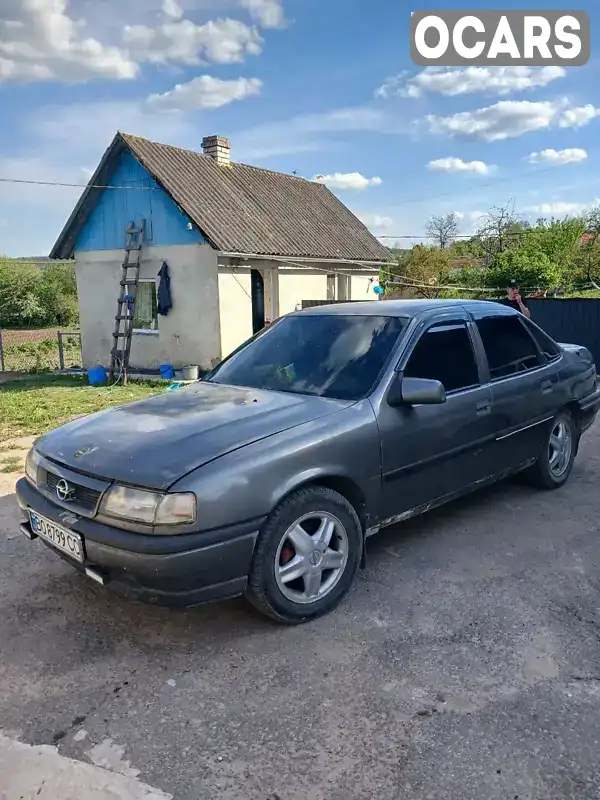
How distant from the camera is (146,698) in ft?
8.70

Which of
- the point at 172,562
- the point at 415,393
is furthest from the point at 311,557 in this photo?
the point at 415,393

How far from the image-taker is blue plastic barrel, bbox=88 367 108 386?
1392 centimetres

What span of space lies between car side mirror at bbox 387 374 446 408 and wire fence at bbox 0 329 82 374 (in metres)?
13.3

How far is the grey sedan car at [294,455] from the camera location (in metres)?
2.83

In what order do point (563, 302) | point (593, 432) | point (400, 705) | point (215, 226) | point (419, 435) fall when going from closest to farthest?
1. point (400, 705)
2. point (419, 435)
3. point (593, 432)
4. point (563, 302)
5. point (215, 226)

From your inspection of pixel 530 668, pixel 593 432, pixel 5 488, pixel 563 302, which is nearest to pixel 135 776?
pixel 530 668

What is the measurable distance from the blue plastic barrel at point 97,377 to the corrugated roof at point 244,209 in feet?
13.1

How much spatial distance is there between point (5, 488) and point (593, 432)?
21.5 feet

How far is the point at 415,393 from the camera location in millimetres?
3564

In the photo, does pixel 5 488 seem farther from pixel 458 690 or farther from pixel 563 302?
pixel 563 302

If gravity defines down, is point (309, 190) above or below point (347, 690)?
above

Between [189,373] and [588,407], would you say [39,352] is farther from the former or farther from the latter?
[588,407]

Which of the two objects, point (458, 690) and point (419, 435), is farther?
point (419, 435)

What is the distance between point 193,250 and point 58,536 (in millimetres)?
11572
